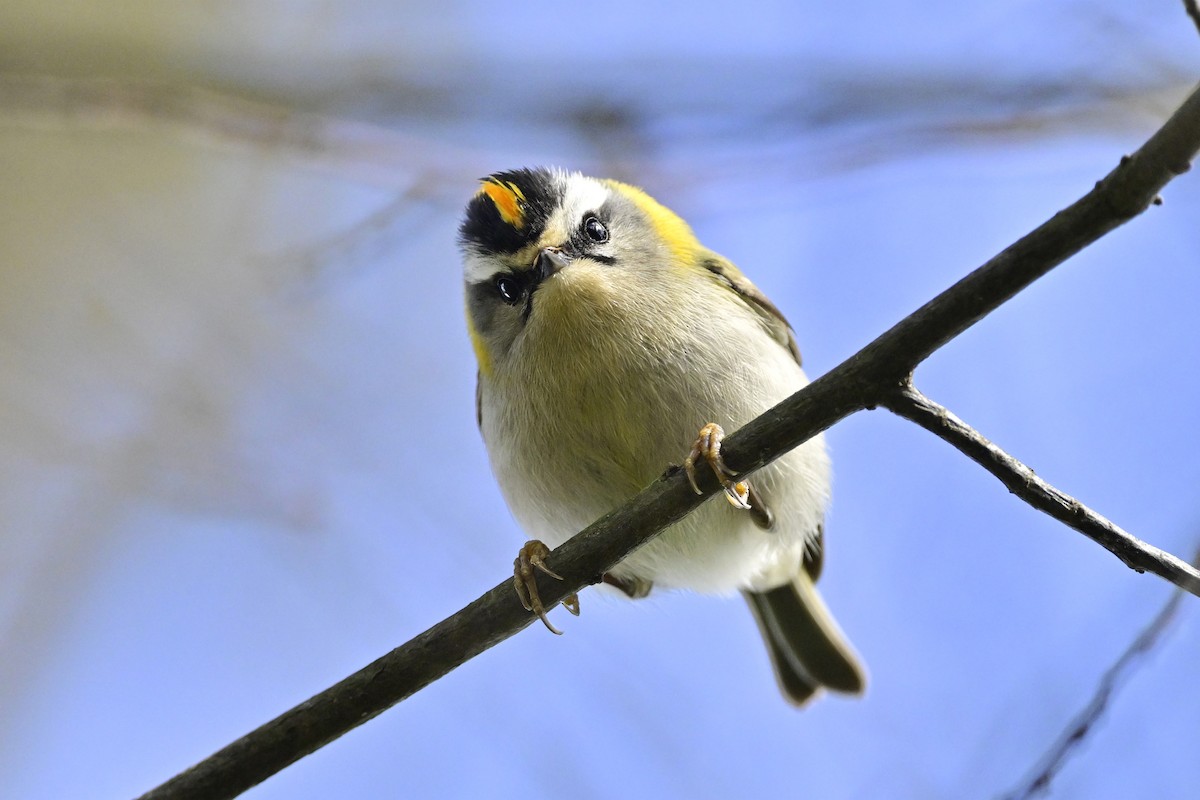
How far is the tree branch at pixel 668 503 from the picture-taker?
172 centimetres

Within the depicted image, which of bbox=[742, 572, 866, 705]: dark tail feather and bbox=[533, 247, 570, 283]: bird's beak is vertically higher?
Result: bbox=[533, 247, 570, 283]: bird's beak

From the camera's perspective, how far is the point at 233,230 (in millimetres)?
5402

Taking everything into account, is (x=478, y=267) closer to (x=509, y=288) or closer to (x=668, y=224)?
(x=509, y=288)

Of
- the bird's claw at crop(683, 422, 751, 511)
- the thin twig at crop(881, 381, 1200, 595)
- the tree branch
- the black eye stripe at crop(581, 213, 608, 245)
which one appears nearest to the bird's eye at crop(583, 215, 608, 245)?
the black eye stripe at crop(581, 213, 608, 245)

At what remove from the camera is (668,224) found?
3434 mm

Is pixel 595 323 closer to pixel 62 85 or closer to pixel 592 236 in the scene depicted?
pixel 592 236

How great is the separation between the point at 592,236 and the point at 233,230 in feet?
9.79

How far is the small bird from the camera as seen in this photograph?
2.72m

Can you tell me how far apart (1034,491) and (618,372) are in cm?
111

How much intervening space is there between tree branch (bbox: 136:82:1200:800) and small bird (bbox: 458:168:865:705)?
→ 171mm

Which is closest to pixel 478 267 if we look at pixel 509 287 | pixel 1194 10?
pixel 509 287

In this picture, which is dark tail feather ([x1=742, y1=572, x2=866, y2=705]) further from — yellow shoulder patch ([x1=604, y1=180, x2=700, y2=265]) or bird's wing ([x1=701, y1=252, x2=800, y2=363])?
yellow shoulder patch ([x1=604, y1=180, x2=700, y2=265])

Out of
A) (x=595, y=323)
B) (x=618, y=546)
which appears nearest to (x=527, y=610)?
(x=618, y=546)

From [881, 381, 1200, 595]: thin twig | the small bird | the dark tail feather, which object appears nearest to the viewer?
[881, 381, 1200, 595]: thin twig
